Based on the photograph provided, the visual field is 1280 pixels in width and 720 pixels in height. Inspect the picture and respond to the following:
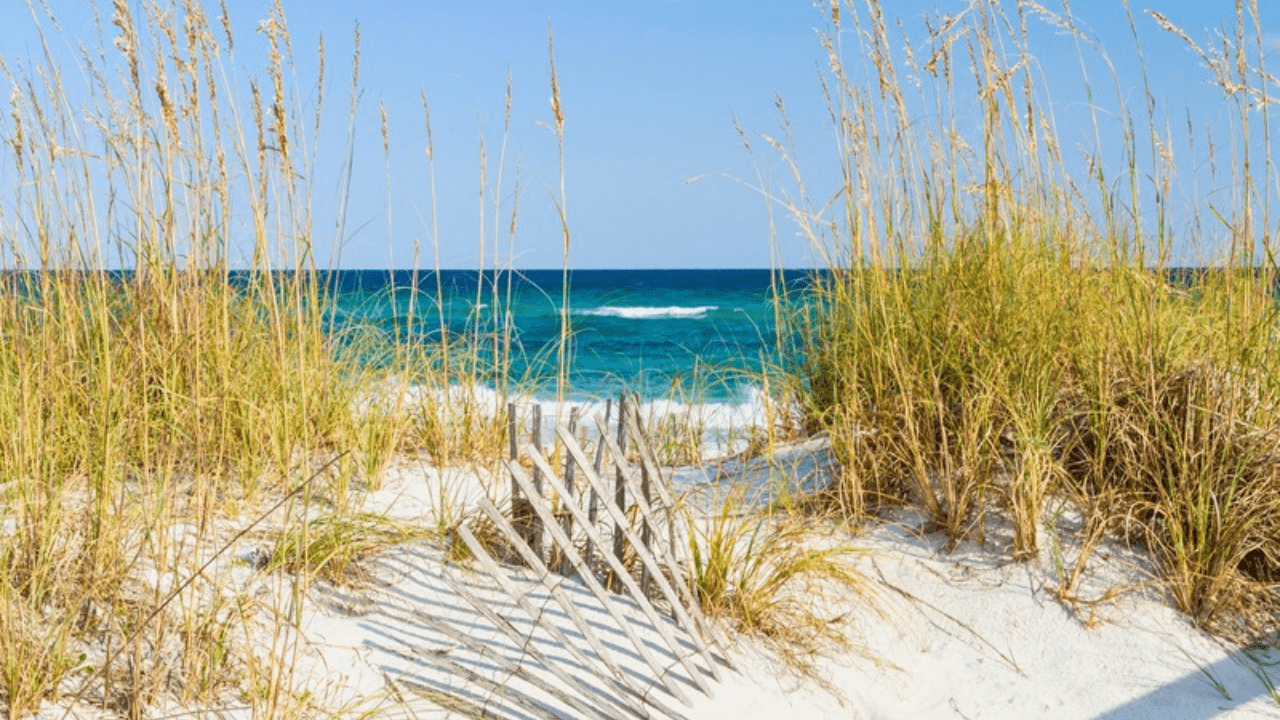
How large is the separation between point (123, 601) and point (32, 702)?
323mm

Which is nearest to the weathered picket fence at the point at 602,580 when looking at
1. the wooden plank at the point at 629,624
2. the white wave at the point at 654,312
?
the wooden plank at the point at 629,624

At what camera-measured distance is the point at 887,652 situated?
300 cm

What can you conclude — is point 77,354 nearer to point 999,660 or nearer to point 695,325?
point 999,660

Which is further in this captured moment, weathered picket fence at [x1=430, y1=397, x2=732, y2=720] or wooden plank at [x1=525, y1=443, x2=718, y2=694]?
wooden plank at [x1=525, y1=443, x2=718, y2=694]

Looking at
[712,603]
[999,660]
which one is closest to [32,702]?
[712,603]

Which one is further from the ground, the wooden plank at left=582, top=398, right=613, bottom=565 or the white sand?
the wooden plank at left=582, top=398, right=613, bottom=565

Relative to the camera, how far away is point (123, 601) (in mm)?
2367

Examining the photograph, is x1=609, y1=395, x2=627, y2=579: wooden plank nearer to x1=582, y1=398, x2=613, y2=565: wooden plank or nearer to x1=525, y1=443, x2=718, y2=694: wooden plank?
x1=582, y1=398, x2=613, y2=565: wooden plank

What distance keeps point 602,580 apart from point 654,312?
20.5m

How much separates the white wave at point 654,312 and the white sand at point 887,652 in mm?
18651

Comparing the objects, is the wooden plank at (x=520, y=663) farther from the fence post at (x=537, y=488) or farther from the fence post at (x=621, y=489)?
the fence post at (x=621, y=489)

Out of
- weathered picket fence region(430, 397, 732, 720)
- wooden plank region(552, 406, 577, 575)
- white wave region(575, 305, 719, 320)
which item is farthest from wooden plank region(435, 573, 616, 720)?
white wave region(575, 305, 719, 320)

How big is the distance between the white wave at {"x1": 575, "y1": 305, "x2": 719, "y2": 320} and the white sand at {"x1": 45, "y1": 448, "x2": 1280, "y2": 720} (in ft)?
61.2

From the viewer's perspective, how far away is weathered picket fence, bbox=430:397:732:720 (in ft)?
8.32
